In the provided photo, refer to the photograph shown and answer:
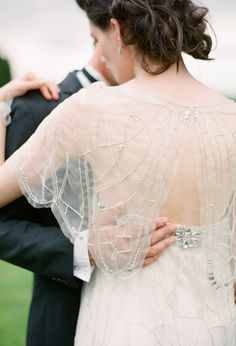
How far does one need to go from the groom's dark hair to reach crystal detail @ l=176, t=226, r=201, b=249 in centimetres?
73

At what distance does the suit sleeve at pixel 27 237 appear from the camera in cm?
214

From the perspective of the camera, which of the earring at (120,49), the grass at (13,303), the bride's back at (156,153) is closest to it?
the bride's back at (156,153)

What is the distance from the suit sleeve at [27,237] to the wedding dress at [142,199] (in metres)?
0.12

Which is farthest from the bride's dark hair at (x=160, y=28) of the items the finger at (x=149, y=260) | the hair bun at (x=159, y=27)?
the finger at (x=149, y=260)

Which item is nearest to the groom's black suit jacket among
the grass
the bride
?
the bride

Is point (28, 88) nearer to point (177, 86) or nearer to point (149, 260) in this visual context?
point (177, 86)

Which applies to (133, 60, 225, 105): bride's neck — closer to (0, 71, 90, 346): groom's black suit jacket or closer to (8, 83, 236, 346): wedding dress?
(8, 83, 236, 346): wedding dress

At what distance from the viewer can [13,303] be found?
5.98 meters

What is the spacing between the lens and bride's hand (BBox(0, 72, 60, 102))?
231 centimetres

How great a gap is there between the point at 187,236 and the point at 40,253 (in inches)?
18.7

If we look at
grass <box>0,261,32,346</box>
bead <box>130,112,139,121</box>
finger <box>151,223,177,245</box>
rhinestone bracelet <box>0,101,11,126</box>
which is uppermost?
bead <box>130,112,139,121</box>

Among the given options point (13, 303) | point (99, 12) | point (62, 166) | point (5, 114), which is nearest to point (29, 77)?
point (5, 114)

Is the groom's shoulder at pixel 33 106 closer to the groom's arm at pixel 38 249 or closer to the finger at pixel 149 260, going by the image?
the groom's arm at pixel 38 249

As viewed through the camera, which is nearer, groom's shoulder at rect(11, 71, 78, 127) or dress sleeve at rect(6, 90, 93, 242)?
dress sleeve at rect(6, 90, 93, 242)
